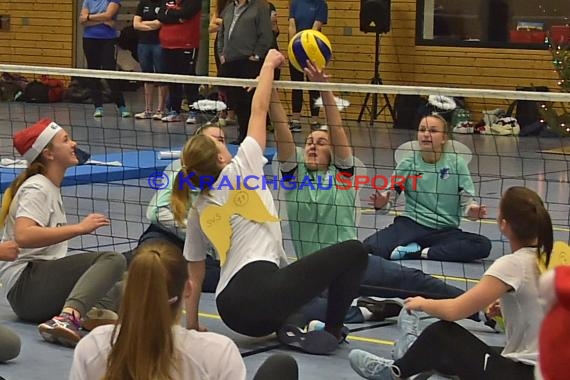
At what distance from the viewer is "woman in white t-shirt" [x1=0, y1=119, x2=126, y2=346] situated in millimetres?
4844

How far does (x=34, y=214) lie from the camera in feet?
16.0

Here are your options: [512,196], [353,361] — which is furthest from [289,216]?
[512,196]

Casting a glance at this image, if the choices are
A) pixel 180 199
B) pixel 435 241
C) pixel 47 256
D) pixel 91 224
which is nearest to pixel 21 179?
pixel 47 256

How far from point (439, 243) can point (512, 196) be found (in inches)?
116

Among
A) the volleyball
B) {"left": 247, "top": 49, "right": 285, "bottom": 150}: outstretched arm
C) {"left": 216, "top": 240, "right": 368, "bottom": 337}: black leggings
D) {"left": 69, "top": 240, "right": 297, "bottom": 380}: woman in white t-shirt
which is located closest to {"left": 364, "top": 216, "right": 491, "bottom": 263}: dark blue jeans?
the volleyball

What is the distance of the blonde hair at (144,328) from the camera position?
8.65ft

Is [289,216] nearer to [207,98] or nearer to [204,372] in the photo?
[204,372]

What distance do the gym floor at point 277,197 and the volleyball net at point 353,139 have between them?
0.02 meters

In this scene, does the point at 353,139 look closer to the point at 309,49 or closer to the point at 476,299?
the point at 309,49

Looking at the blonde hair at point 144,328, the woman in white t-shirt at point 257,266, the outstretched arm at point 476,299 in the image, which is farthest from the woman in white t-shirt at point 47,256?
the blonde hair at point 144,328

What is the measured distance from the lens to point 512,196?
3645 mm

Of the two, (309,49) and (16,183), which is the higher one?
(309,49)

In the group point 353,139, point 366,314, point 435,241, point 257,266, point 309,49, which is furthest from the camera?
point 353,139

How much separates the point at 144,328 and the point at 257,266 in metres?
1.98
